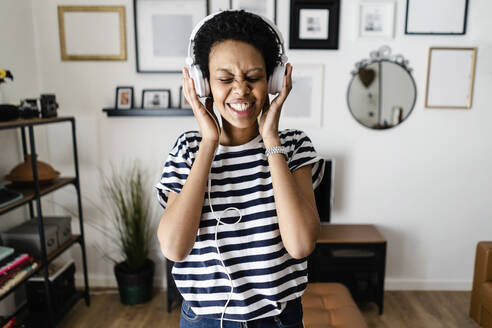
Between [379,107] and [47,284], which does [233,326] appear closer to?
[47,284]

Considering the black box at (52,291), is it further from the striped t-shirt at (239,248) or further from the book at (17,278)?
the striped t-shirt at (239,248)

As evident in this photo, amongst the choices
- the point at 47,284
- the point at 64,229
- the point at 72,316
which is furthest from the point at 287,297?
the point at 72,316

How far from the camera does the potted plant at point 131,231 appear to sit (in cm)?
251

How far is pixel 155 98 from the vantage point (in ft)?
8.52

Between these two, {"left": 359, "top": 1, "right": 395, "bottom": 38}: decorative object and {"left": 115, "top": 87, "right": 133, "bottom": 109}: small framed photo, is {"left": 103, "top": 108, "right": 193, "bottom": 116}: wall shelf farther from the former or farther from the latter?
{"left": 359, "top": 1, "right": 395, "bottom": 38}: decorative object

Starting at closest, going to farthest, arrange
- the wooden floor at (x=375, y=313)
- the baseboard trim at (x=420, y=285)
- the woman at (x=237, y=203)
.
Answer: the woman at (x=237, y=203), the wooden floor at (x=375, y=313), the baseboard trim at (x=420, y=285)

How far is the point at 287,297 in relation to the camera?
0.83 meters

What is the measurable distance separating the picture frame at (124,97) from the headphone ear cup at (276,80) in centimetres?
193

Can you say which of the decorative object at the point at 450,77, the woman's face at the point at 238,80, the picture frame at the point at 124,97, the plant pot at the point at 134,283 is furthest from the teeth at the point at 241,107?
the decorative object at the point at 450,77

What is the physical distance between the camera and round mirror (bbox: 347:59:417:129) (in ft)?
8.43

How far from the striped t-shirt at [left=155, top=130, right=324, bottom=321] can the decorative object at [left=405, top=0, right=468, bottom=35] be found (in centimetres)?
216

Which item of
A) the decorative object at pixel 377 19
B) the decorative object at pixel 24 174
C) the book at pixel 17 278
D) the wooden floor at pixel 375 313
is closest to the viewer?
the book at pixel 17 278

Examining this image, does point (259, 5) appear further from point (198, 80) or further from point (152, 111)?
point (198, 80)

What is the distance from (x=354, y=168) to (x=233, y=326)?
2.08m
